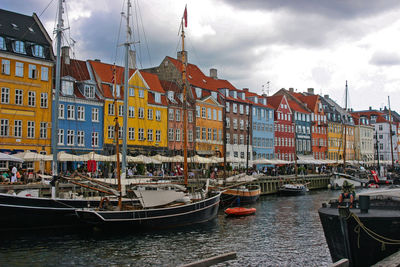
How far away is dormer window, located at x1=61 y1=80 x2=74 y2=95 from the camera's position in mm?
48906

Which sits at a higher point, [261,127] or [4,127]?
[261,127]

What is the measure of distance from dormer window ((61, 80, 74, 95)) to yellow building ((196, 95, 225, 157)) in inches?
848

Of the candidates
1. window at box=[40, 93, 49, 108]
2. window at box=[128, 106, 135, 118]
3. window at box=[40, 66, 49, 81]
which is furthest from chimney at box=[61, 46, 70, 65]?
window at box=[128, 106, 135, 118]

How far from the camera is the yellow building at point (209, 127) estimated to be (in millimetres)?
66500

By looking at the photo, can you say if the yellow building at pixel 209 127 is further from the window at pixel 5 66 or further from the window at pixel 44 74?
the window at pixel 5 66

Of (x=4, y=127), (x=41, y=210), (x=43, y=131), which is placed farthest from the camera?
(x=43, y=131)

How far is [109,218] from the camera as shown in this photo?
2695 centimetres

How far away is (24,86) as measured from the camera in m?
45.8

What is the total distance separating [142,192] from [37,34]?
27704mm

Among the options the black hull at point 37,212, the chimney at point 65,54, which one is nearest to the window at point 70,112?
the chimney at point 65,54

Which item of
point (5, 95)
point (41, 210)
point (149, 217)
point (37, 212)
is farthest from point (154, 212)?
point (5, 95)

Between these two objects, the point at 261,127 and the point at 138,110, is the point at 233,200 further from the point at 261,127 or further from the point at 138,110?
the point at 261,127

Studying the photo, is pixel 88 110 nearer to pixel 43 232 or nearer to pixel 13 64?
pixel 13 64

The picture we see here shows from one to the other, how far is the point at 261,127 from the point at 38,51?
151 ft
